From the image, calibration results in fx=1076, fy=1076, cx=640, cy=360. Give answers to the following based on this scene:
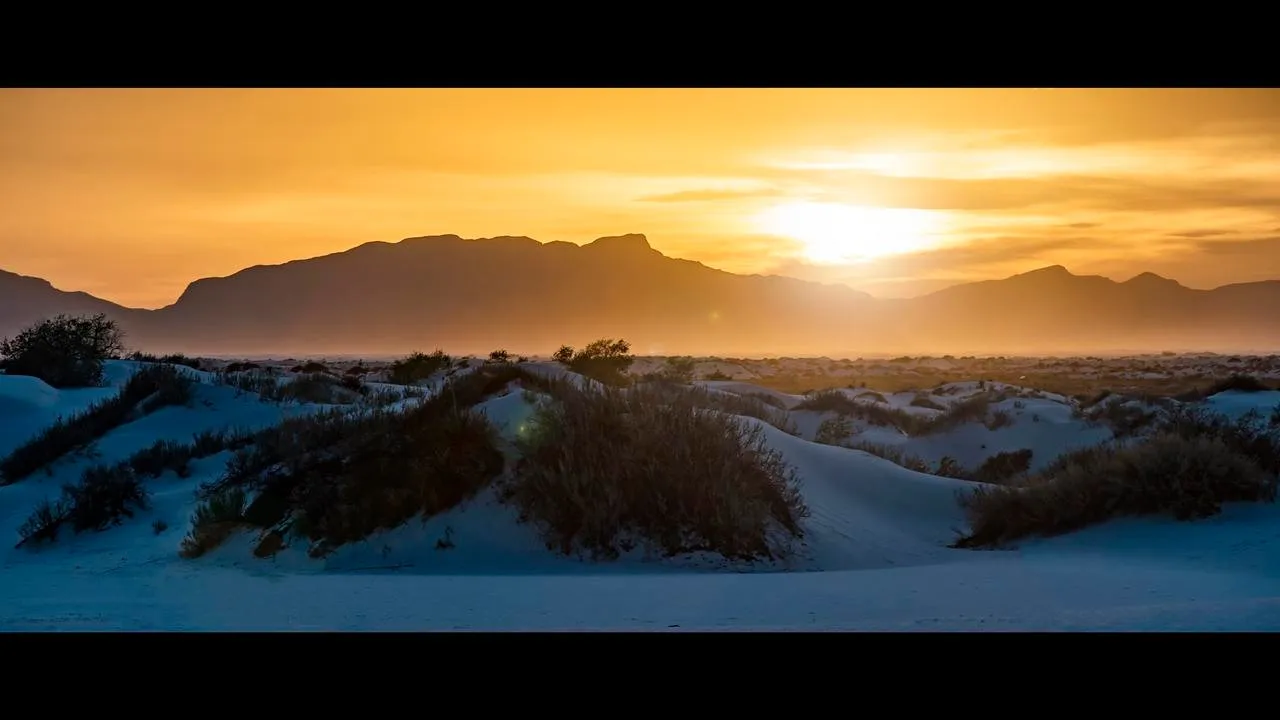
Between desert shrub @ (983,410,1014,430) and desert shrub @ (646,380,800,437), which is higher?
desert shrub @ (646,380,800,437)

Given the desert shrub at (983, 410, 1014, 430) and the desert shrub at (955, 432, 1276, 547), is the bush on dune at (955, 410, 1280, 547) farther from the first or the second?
the desert shrub at (983, 410, 1014, 430)

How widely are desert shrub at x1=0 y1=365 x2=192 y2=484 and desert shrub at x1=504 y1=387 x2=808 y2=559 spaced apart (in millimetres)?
8418

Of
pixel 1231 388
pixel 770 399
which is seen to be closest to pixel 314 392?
pixel 770 399

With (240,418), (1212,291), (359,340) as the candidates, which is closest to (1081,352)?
(1212,291)

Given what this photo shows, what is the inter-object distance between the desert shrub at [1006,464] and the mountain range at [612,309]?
108m

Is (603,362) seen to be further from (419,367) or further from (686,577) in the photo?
(686,577)

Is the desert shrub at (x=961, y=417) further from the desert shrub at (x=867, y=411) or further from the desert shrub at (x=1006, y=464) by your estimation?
the desert shrub at (x=1006, y=464)

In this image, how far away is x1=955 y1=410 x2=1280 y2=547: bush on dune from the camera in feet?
33.7

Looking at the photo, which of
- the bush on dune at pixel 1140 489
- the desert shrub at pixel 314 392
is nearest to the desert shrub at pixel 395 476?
the bush on dune at pixel 1140 489

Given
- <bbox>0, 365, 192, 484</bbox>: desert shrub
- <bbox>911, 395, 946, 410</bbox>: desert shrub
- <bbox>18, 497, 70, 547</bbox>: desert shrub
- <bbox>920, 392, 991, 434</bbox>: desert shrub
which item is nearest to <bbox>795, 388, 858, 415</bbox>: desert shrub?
<bbox>920, 392, 991, 434</bbox>: desert shrub

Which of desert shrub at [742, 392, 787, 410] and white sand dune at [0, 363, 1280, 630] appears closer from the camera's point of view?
white sand dune at [0, 363, 1280, 630]
